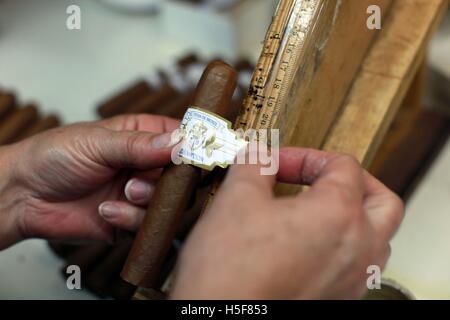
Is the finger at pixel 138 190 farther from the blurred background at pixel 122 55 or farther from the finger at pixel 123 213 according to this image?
the blurred background at pixel 122 55

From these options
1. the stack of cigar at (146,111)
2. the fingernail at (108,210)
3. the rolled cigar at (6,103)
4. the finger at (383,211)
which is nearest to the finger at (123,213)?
the fingernail at (108,210)

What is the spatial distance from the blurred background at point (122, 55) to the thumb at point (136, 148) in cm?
46

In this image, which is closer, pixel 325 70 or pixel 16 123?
pixel 325 70

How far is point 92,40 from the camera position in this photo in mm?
1844

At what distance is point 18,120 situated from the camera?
4.65ft

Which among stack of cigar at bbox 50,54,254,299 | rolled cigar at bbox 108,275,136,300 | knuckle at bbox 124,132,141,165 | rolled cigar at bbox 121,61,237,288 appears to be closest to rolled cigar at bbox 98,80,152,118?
stack of cigar at bbox 50,54,254,299

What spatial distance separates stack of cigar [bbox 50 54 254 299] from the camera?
3.28ft

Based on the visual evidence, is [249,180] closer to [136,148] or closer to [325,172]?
[325,172]

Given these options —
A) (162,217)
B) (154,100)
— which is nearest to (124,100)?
(154,100)

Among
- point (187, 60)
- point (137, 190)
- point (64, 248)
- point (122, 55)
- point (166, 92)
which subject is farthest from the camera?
point (122, 55)

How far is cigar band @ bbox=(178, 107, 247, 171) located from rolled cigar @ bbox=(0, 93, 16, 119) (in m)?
1.07

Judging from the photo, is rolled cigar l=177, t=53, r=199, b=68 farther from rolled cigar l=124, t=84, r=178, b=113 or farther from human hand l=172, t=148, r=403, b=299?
human hand l=172, t=148, r=403, b=299

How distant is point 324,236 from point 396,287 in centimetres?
34

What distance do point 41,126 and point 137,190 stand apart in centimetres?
→ 73
